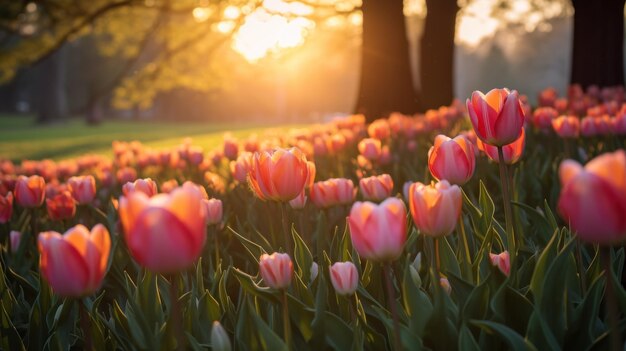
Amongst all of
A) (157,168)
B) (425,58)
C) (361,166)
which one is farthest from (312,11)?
(361,166)

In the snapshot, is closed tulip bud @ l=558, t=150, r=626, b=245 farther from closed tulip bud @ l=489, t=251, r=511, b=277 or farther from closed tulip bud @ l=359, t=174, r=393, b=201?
closed tulip bud @ l=359, t=174, r=393, b=201

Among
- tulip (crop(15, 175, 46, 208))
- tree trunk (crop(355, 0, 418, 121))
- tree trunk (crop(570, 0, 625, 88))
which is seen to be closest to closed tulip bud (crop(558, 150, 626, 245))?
tulip (crop(15, 175, 46, 208))

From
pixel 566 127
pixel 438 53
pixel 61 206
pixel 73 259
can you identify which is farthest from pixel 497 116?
pixel 438 53

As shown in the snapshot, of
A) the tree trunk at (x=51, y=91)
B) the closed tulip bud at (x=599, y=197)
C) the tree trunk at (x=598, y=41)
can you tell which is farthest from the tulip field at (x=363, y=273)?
the tree trunk at (x=51, y=91)

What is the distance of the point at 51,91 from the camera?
162 feet

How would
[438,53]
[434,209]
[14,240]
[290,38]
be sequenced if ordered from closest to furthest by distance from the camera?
[434,209] < [14,240] < [438,53] < [290,38]

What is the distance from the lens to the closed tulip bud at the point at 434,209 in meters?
1.57

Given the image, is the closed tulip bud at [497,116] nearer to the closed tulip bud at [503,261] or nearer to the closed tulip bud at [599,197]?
the closed tulip bud at [503,261]

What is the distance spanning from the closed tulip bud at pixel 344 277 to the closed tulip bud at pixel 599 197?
67 centimetres

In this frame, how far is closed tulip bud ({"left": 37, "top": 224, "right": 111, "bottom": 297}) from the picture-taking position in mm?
1255

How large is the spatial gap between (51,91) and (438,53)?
151 ft

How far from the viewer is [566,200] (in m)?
1.10

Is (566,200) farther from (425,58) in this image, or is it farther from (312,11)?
(312,11)

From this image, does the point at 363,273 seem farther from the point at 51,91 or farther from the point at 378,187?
the point at 51,91
